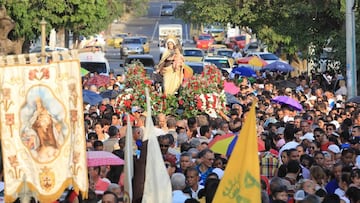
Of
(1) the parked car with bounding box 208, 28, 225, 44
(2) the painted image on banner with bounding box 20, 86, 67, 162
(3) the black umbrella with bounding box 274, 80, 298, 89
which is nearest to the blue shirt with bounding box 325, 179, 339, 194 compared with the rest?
(2) the painted image on banner with bounding box 20, 86, 67, 162

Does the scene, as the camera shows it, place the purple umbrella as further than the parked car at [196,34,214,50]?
No

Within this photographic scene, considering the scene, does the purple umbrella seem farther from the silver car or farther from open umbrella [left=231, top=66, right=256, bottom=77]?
the silver car

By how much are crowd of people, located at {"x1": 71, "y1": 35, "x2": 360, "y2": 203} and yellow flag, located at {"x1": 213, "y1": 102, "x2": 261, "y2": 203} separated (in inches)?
54.1

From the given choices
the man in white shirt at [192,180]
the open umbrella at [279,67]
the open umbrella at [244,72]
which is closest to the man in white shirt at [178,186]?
the man in white shirt at [192,180]

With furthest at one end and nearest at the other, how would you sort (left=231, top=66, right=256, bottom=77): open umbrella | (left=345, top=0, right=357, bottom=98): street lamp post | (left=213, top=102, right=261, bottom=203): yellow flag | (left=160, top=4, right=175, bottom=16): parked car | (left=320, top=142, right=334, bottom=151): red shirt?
(left=160, top=4, right=175, bottom=16): parked car < (left=231, top=66, right=256, bottom=77): open umbrella < (left=345, top=0, right=357, bottom=98): street lamp post < (left=320, top=142, right=334, bottom=151): red shirt < (left=213, top=102, right=261, bottom=203): yellow flag

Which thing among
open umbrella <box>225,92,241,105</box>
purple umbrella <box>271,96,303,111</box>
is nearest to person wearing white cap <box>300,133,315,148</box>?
purple umbrella <box>271,96,303,111</box>

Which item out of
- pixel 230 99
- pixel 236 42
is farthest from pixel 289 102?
pixel 236 42

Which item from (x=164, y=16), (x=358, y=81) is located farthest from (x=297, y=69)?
(x=164, y=16)

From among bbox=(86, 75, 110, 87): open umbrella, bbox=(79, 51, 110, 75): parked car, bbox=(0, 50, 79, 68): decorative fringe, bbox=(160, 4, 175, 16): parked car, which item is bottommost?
bbox=(160, 4, 175, 16): parked car

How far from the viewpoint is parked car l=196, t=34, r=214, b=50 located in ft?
238

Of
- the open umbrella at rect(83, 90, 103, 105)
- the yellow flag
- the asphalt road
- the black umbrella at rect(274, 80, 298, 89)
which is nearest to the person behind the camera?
the yellow flag

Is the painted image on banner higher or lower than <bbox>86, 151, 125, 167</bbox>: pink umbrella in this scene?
higher

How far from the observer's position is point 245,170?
10.3 m

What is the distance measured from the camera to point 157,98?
22.6 m
